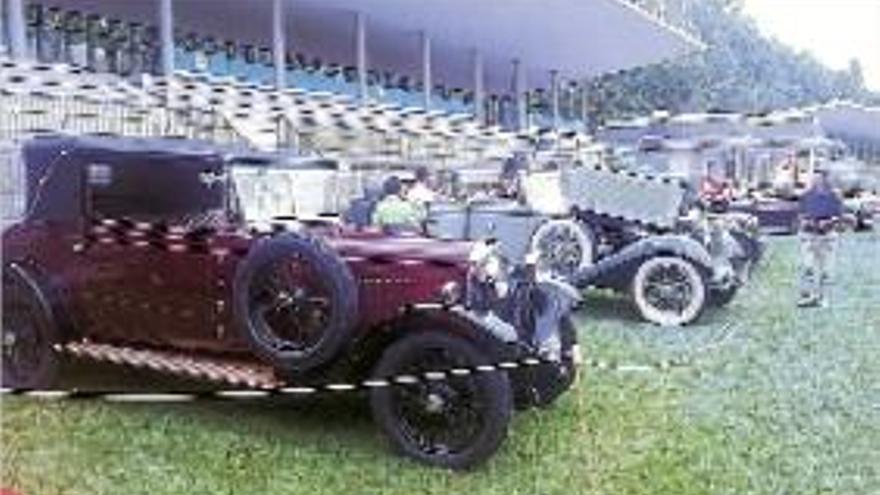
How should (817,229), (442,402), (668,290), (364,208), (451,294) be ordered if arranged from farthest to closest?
(817,229), (668,290), (364,208), (451,294), (442,402)

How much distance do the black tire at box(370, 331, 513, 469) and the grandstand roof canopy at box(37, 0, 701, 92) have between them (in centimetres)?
2857

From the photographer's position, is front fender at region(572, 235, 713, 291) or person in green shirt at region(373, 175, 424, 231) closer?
front fender at region(572, 235, 713, 291)

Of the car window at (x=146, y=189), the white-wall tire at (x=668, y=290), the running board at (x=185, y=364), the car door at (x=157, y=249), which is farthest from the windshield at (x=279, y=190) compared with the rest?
the white-wall tire at (x=668, y=290)

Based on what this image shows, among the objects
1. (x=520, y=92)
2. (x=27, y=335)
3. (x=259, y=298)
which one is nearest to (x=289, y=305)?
(x=259, y=298)

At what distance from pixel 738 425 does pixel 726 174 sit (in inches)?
1154

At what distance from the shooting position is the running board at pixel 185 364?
22.5 ft

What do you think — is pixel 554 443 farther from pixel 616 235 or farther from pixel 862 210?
pixel 862 210

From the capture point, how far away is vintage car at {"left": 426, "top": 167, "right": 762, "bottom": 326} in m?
11.9

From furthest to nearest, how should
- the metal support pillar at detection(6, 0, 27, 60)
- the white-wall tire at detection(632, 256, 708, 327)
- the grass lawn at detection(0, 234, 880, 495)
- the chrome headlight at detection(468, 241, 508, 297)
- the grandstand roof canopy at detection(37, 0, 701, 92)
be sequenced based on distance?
the grandstand roof canopy at detection(37, 0, 701, 92) < the metal support pillar at detection(6, 0, 27, 60) < the white-wall tire at detection(632, 256, 708, 327) < the chrome headlight at detection(468, 241, 508, 297) < the grass lawn at detection(0, 234, 880, 495)

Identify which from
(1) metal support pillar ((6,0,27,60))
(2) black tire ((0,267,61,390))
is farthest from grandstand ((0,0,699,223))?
(2) black tire ((0,267,61,390))

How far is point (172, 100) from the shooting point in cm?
2202

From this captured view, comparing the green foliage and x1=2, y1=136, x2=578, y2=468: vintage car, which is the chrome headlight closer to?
x1=2, y1=136, x2=578, y2=468: vintage car

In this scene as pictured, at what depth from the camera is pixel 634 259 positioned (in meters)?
12.0

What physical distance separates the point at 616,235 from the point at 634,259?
1.51 metres
